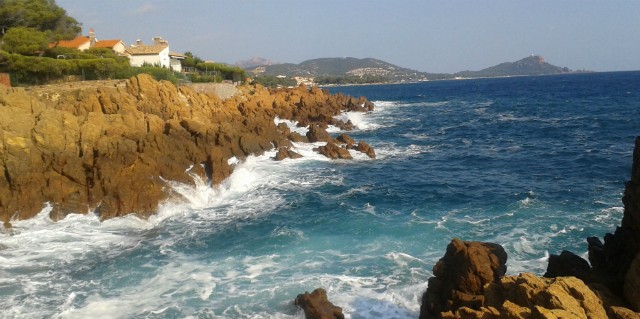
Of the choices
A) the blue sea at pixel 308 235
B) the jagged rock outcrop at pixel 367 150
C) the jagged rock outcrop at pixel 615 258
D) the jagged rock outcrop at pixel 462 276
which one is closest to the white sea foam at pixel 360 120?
the jagged rock outcrop at pixel 367 150

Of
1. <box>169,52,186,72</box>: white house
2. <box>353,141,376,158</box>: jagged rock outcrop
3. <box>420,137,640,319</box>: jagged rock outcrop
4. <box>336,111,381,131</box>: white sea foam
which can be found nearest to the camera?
<box>420,137,640,319</box>: jagged rock outcrop

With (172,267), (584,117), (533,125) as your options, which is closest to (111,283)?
(172,267)

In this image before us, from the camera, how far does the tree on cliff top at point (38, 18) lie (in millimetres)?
49281

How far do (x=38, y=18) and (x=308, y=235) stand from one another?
4461 cm

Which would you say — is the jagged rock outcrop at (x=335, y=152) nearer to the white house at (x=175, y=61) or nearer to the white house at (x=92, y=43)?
the white house at (x=92, y=43)

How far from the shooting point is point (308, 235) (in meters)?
20.6

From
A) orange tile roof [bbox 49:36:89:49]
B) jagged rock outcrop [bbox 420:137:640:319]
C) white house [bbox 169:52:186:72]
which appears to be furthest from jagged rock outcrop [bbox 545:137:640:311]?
white house [bbox 169:52:186:72]

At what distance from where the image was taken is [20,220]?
22.2 m

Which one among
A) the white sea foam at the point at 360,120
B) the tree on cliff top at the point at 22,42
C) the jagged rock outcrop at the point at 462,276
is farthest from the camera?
the white sea foam at the point at 360,120

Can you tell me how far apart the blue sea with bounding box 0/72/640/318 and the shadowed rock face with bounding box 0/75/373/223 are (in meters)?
0.85

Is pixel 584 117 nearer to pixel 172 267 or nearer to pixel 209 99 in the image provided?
pixel 209 99

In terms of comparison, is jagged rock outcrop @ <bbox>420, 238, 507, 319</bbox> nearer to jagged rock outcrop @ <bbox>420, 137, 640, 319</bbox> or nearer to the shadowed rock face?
jagged rock outcrop @ <bbox>420, 137, 640, 319</bbox>

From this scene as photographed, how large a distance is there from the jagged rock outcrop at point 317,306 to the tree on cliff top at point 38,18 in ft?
152

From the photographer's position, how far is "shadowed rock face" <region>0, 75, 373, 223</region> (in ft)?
75.6
